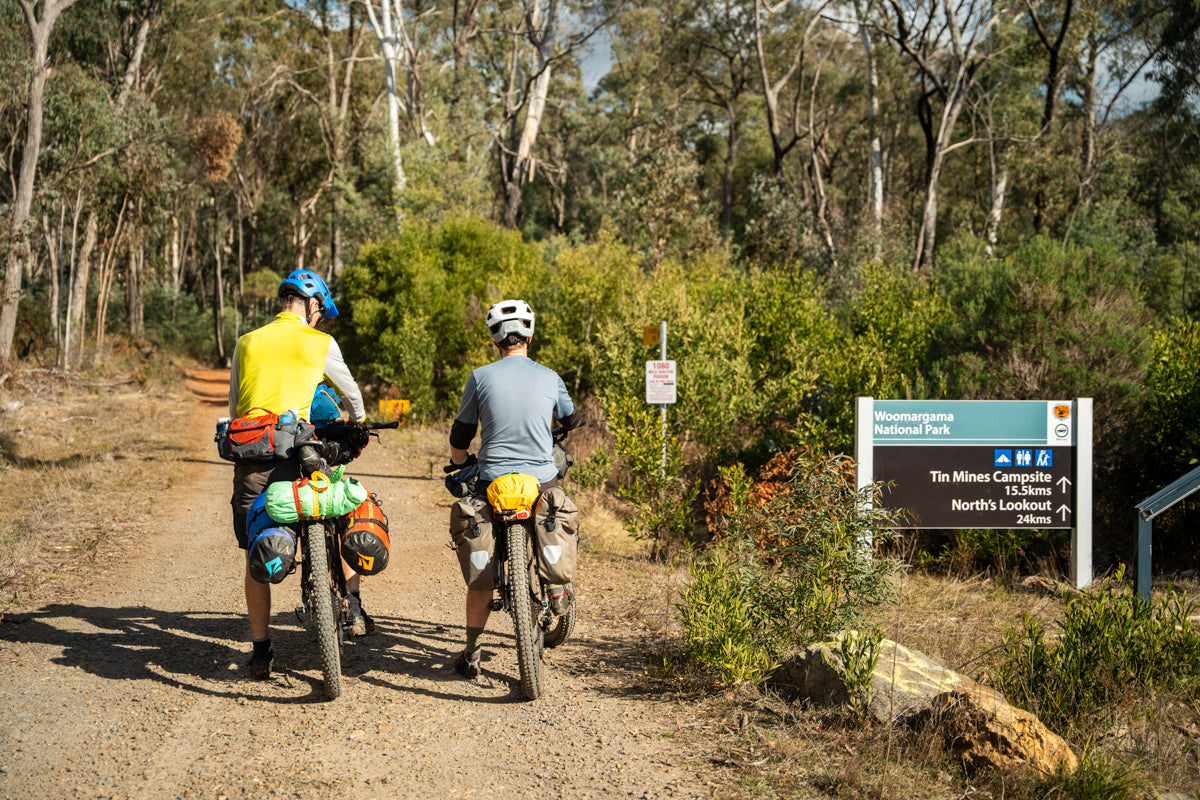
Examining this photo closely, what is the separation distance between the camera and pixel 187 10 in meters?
32.6

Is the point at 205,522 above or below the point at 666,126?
below

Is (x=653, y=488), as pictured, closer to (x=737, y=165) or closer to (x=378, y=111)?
(x=378, y=111)

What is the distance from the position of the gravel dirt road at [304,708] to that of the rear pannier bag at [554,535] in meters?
0.67

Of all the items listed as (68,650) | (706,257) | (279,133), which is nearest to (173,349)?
(279,133)

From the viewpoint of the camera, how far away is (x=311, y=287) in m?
4.84

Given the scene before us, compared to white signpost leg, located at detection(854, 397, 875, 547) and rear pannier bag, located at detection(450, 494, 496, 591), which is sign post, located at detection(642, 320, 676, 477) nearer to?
white signpost leg, located at detection(854, 397, 875, 547)

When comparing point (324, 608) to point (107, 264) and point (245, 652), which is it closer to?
point (245, 652)

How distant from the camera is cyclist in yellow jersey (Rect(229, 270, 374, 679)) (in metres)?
4.64

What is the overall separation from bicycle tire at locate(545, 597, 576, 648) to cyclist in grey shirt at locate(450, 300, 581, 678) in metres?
0.24

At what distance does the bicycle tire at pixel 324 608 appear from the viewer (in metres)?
4.28

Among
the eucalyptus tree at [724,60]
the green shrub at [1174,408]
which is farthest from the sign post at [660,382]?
the eucalyptus tree at [724,60]

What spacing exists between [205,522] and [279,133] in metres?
35.7

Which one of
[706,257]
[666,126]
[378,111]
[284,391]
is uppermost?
[378,111]

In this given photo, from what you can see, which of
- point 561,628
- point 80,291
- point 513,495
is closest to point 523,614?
point 513,495
